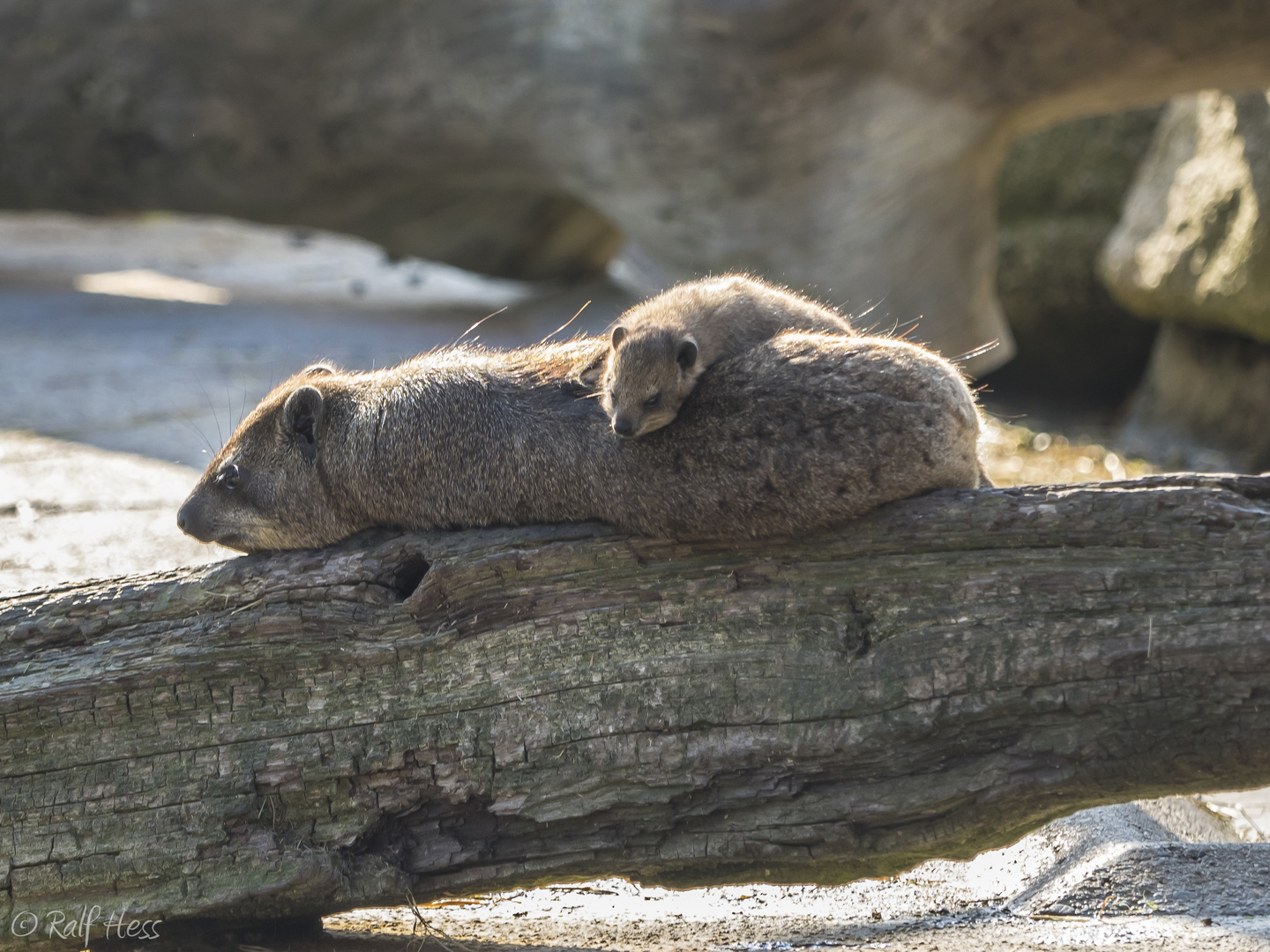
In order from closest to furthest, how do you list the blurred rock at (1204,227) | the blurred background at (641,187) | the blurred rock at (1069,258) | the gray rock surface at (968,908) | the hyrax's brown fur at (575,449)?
the hyrax's brown fur at (575,449) → the gray rock surface at (968,908) → the blurred background at (641,187) → the blurred rock at (1204,227) → the blurred rock at (1069,258)

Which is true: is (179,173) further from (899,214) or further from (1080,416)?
(1080,416)

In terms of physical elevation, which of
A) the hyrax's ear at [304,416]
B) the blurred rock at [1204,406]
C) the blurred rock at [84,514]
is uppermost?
the hyrax's ear at [304,416]

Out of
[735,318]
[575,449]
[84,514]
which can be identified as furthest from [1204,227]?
[84,514]

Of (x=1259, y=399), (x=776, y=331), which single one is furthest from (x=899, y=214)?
(x=776, y=331)

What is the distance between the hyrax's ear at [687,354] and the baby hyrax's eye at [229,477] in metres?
1.88

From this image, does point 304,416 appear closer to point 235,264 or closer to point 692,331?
point 692,331

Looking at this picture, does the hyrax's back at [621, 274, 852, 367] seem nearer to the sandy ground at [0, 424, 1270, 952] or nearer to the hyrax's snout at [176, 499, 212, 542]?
the hyrax's snout at [176, 499, 212, 542]

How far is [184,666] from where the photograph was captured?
14.2ft

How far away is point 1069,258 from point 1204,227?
3009 mm

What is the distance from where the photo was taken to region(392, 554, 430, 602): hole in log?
4.42m

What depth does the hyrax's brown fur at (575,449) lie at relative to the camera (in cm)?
407

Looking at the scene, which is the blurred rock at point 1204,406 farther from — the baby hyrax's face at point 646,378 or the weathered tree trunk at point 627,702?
the weathered tree trunk at point 627,702

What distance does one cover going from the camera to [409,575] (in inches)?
176

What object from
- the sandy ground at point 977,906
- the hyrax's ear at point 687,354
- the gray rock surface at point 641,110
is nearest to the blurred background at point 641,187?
the gray rock surface at point 641,110
